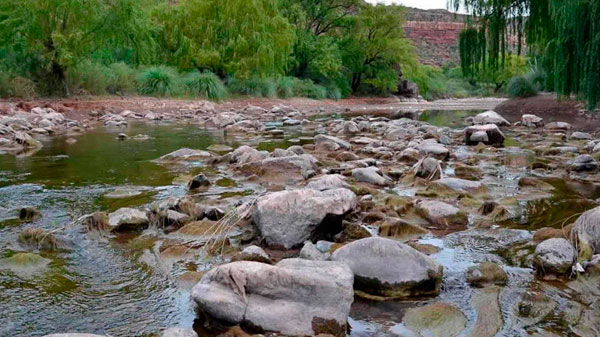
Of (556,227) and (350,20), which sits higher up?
(350,20)

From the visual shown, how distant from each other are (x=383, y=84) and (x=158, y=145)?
3100 cm

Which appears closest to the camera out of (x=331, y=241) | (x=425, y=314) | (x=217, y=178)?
(x=425, y=314)

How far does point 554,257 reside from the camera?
3748mm

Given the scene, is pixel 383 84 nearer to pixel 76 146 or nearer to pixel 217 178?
pixel 76 146

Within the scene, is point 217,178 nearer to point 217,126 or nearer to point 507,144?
point 507,144

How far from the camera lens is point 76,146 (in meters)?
11.2

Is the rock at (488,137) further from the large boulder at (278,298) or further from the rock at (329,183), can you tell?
the large boulder at (278,298)

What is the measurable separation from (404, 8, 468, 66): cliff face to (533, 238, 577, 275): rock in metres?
85.0

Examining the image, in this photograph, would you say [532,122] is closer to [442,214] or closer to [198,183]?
[442,214]

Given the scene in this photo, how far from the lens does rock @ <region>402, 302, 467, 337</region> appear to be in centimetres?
296

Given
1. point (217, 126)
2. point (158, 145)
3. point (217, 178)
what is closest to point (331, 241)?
point (217, 178)

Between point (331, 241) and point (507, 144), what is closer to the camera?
point (331, 241)

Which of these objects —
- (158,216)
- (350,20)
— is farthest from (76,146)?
(350,20)

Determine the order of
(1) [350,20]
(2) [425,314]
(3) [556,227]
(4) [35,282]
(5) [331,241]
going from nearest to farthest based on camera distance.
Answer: (2) [425,314], (4) [35,282], (5) [331,241], (3) [556,227], (1) [350,20]
